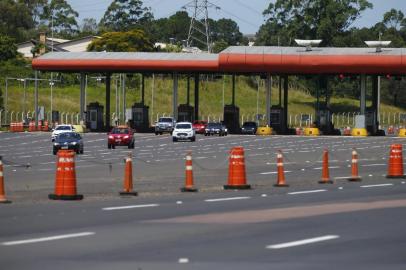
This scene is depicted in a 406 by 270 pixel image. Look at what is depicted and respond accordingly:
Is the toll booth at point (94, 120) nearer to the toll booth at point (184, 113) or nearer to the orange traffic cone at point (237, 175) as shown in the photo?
the toll booth at point (184, 113)

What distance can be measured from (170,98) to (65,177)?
117 m

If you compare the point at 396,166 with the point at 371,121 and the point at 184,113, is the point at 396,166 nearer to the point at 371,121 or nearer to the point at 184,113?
the point at 371,121

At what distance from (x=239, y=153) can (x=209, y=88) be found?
12185cm

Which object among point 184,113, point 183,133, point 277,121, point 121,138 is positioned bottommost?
point 121,138

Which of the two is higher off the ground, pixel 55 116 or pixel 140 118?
pixel 55 116

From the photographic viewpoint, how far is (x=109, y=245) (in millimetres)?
15953

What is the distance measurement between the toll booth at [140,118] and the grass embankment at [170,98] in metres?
24.2

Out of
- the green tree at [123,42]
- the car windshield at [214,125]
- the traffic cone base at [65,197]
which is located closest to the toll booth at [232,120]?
the car windshield at [214,125]

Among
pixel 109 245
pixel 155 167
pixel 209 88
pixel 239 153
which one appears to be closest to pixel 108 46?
pixel 209 88

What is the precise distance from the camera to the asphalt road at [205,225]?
14.5m

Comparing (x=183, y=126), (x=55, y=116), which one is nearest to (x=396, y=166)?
(x=183, y=126)

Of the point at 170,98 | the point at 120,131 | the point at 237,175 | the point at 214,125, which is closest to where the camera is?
the point at 237,175

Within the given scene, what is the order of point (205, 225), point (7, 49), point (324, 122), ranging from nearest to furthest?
point (205, 225) < point (324, 122) < point (7, 49)

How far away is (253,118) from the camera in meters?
134
